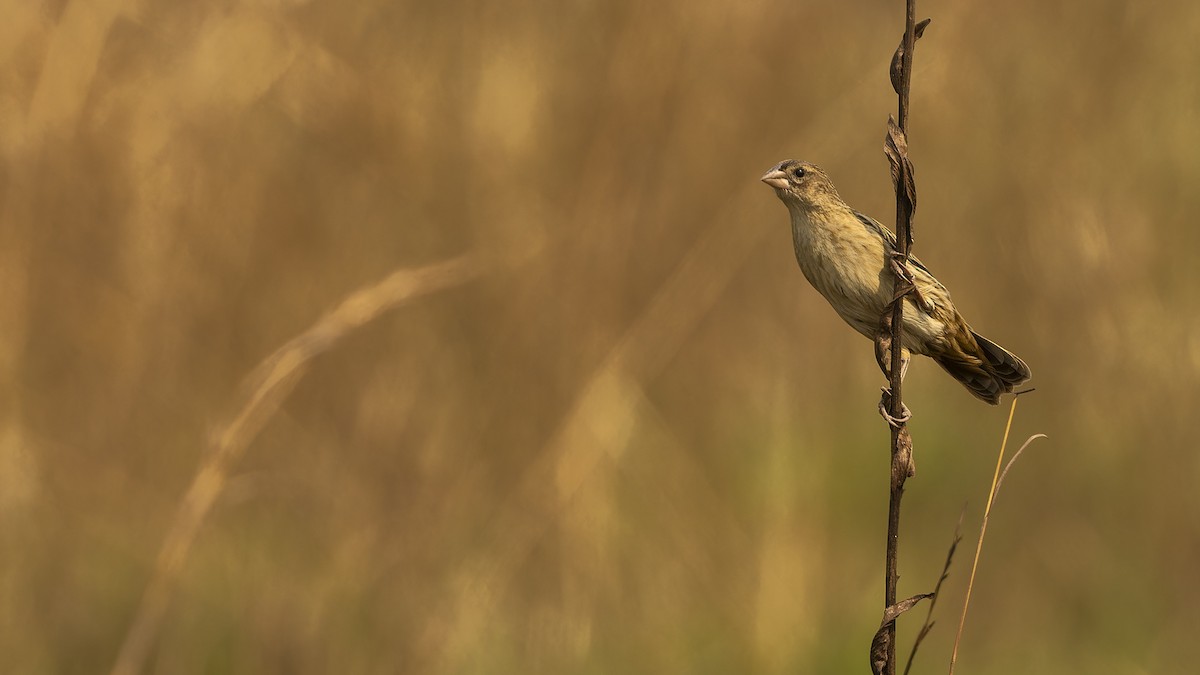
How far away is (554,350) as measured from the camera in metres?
4.65

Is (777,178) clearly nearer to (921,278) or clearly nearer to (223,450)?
(921,278)

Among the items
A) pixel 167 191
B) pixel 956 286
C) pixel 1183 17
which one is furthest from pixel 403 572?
pixel 1183 17

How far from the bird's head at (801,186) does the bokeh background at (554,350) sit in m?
0.73

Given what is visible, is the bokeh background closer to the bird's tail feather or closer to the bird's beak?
the bird's beak

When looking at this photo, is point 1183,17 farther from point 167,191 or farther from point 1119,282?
point 167,191

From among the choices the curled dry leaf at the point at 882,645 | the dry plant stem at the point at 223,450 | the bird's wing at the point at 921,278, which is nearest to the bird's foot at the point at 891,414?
the curled dry leaf at the point at 882,645

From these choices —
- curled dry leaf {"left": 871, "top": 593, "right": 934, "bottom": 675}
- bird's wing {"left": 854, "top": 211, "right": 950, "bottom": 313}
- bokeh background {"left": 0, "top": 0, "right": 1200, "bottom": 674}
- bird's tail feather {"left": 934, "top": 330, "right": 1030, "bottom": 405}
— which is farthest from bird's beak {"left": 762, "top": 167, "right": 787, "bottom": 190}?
curled dry leaf {"left": 871, "top": 593, "right": 934, "bottom": 675}

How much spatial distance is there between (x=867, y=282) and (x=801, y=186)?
35 cm

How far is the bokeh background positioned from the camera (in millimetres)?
3992

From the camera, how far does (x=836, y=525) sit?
15.3 ft

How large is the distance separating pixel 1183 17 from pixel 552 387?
2.67 m

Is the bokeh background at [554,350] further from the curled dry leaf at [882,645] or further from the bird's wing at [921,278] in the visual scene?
the curled dry leaf at [882,645]

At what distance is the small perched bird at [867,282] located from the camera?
9.16 ft

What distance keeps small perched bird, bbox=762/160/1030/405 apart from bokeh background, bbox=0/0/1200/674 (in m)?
0.75
